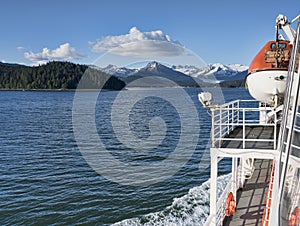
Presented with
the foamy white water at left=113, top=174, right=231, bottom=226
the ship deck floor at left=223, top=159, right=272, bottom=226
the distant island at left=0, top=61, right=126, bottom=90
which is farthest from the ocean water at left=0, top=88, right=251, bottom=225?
the distant island at left=0, top=61, right=126, bottom=90

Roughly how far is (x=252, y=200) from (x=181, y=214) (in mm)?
3664

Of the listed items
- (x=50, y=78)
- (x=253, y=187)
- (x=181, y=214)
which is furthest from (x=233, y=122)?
(x=50, y=78)

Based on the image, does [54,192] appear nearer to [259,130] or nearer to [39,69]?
[259,130]

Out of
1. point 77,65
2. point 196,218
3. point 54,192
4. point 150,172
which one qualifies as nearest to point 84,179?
point 54,192

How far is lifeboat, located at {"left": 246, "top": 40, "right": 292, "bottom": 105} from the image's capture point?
27.1 feet

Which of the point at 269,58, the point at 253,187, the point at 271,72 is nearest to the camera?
the point at 271,72

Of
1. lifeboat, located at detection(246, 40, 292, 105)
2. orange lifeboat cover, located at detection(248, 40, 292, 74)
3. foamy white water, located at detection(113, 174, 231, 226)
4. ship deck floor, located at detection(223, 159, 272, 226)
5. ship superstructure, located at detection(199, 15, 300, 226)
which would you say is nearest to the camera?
ship superstructure, located at detection(199, 15, 300, 226)

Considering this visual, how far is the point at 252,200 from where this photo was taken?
841 centimetres

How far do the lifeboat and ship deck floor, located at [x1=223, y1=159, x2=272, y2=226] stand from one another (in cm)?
255

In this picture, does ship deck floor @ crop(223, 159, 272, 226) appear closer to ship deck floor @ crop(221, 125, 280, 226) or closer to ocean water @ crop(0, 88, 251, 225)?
ship deck floor @ crop(221, 125, 280, 226)

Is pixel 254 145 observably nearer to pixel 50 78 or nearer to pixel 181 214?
pixel 181 214

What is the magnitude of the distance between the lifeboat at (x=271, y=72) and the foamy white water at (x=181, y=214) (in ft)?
16.2

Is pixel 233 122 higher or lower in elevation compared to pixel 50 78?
lower

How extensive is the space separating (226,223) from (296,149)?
5404 millimetres
